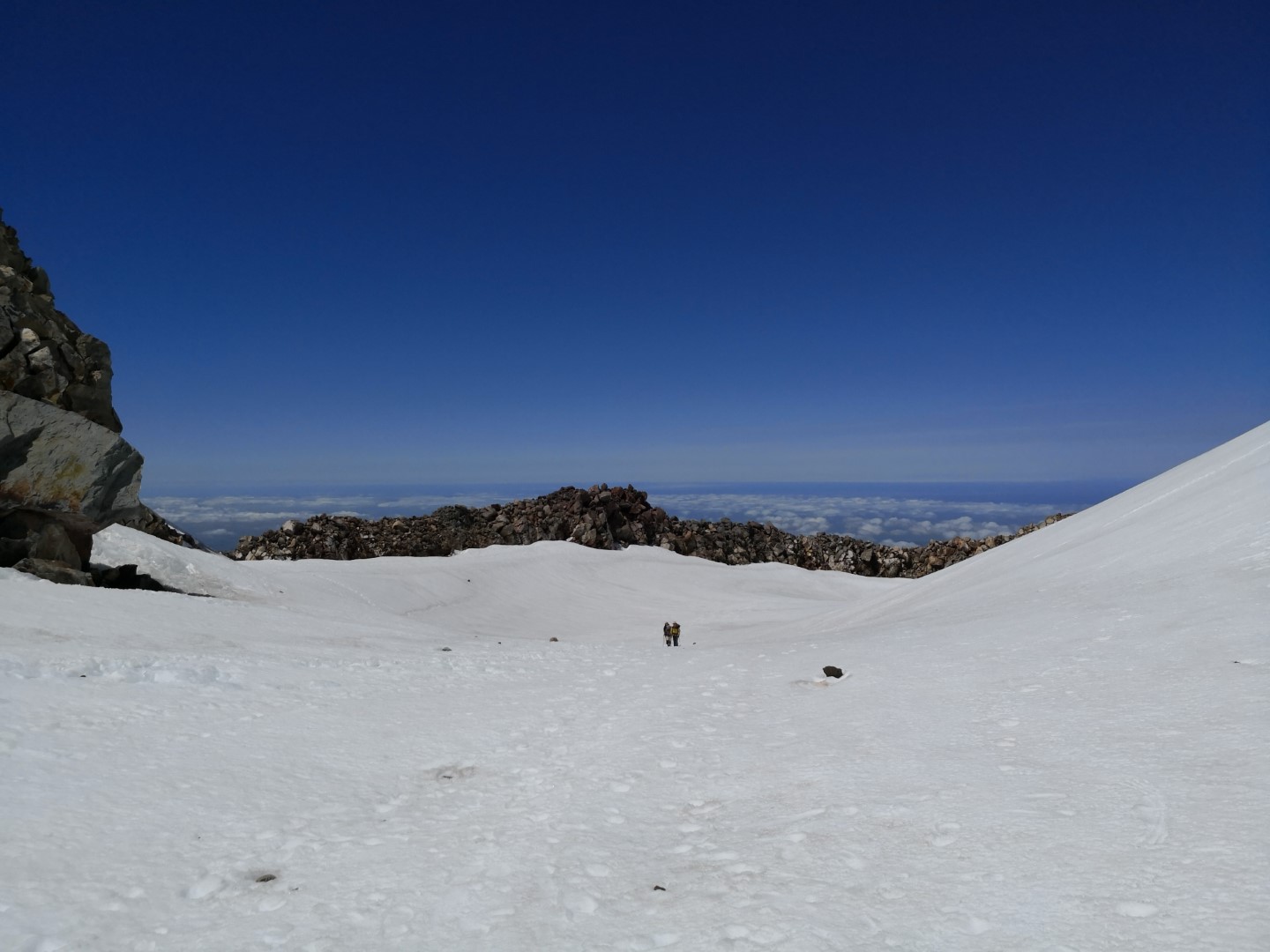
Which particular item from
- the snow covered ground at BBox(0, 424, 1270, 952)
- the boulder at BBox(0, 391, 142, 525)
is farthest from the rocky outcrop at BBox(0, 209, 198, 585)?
the snow covered ground at BBox(0, 424, 1270, 952)

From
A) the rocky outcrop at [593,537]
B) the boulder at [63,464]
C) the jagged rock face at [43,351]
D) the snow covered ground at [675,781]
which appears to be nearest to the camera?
the snow covered ground at [675,781]

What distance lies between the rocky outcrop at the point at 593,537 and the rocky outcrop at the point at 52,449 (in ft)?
46.9

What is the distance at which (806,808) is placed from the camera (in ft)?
14.5

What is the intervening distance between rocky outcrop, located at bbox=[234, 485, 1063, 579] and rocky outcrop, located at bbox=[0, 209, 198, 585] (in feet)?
46.9

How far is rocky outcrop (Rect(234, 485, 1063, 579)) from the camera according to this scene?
93.2ft

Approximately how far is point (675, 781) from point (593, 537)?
81.8ft

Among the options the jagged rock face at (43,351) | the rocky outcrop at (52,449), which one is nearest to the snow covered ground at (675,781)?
the rocky outcrop at (52,449)

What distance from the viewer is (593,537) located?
29984 millimetres

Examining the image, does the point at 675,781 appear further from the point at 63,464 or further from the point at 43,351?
the point at 43,351

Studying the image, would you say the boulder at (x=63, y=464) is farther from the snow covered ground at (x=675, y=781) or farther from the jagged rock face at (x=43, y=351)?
the snow covered ground at (x=675, y=781)

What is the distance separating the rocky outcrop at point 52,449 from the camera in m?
11.8

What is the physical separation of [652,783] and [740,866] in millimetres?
1392

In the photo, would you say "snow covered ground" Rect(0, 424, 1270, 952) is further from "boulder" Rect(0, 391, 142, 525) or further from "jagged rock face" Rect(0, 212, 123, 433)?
"jagged rock face" Rect(0, 212, 123, 433)

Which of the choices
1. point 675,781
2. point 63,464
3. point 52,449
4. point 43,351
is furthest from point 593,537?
point 675,781
